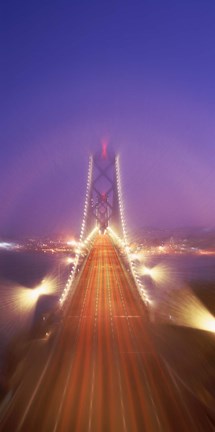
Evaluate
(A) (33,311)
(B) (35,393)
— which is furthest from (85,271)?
(B) (35,393)

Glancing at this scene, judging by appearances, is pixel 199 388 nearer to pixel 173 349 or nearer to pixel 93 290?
pixel 173 349

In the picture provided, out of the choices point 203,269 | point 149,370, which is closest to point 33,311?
point 149,370

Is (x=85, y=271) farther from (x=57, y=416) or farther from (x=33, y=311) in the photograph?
(x=57, y=416)

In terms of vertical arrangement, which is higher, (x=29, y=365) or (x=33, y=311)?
(x=33, y=311)

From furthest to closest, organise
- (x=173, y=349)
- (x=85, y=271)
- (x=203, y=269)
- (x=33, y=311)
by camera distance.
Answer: (x=203, y=269)
(x=85, y=271)
(x=33, y=311)
(x=173, y=349)

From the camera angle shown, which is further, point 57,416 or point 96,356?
point 96,356

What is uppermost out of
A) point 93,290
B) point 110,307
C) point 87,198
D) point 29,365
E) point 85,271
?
point 87,198

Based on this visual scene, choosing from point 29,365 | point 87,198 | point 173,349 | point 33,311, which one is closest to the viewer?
point 29,365
